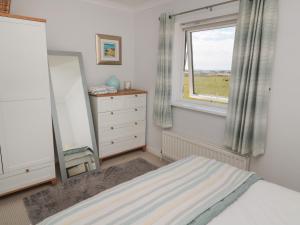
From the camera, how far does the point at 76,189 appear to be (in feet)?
8.02

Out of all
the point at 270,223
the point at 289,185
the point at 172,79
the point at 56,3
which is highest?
the point at 56,3

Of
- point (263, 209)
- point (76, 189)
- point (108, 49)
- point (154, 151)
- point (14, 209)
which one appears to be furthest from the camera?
point (154, 151)

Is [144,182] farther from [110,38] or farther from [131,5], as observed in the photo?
[131,5]

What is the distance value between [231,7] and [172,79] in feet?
3.82

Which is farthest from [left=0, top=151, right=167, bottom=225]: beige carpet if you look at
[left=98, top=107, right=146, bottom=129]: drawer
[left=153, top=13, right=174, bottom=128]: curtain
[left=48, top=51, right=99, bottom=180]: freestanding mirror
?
[left=153, top=13, right=174, bottom=128]: curtain

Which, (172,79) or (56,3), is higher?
(56,3)

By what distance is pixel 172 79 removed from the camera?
3.00 metres

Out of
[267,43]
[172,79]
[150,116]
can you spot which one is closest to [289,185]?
[267,43]

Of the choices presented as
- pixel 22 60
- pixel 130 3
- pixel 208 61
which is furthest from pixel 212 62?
pixel 22 60

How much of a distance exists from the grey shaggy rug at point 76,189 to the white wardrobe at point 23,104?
24 cm

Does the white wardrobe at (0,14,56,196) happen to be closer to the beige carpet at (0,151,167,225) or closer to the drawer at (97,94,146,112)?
the beige carpet at (0,151,167,225)

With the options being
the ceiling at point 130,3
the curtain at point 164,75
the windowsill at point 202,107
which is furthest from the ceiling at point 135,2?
the windowsill at point 202,107

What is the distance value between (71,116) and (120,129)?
2.55 feet

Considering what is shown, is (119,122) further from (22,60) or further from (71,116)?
(22,60)
